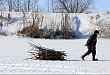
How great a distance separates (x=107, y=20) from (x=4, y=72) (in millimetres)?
14788

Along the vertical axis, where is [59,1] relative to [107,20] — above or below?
above

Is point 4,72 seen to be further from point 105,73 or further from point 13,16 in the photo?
point 13,16

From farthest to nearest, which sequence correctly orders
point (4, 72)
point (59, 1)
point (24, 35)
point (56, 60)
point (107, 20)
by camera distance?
point (59, 1) < point (107, 20) < point (24, 35) < point (56, 60) < point (4, 72)

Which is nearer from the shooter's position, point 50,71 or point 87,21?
point 50,71

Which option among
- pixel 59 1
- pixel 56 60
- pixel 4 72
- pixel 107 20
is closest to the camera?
pixel 4 72

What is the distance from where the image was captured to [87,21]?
18188mm

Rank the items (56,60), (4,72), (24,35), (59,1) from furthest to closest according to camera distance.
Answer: (59,1), (24,35), (56,60), (4,72)

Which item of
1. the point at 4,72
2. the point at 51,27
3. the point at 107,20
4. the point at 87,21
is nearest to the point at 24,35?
the point at 51,27

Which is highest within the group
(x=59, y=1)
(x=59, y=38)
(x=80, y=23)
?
(x=59, y=1)

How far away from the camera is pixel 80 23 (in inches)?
705

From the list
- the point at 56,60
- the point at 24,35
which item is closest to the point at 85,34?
the point at 24,35

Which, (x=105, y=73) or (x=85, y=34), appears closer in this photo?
(x=105, y=73)

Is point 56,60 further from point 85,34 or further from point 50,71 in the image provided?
point 85,34

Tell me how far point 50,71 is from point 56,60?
6.54 feet
